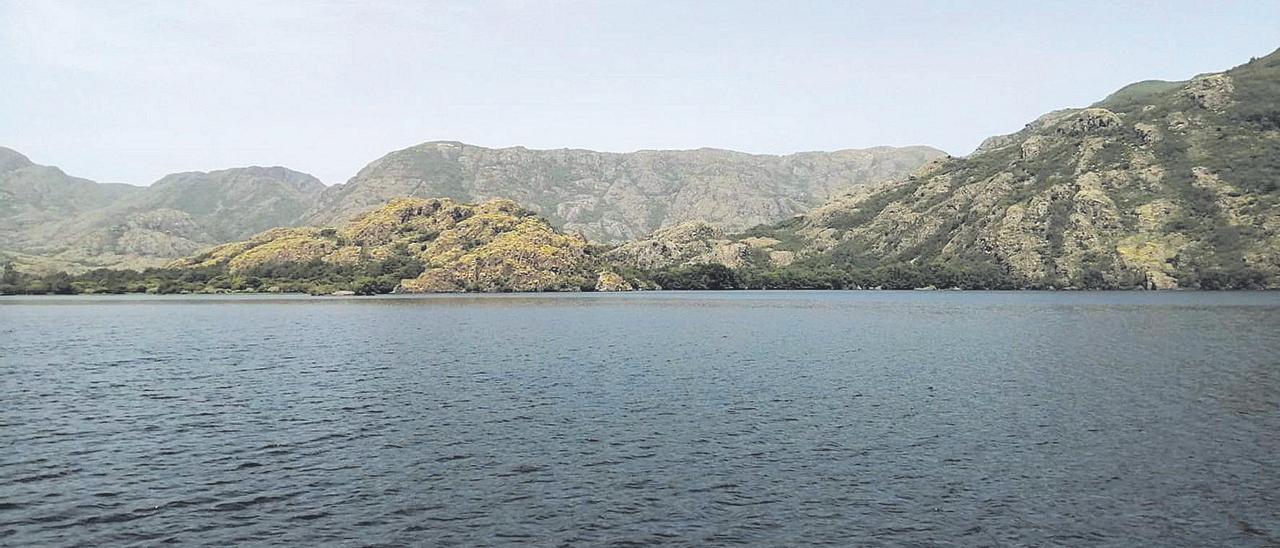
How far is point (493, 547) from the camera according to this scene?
34062 mm

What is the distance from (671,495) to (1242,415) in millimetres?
52576

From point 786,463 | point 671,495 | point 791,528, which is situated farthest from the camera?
point 786,463

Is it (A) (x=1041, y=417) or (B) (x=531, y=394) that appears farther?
(B) (x=531, y=394)

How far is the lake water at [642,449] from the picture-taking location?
37.1 meters

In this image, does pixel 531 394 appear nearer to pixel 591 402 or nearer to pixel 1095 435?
pixel 591 402

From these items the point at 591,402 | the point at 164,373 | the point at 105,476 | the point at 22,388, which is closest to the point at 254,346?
the point at 164,373

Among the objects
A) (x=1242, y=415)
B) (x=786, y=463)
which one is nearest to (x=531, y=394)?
(x=786, y=463)

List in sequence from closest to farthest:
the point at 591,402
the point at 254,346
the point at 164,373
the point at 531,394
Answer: the point at 591,402
the point at 531,394
the point at 164,373
the point at 254,346

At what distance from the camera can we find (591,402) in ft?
238

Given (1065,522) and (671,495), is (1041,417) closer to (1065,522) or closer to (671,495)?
(1065,522)

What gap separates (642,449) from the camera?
53375 mm

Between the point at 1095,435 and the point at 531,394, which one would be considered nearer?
the point at 1095,435

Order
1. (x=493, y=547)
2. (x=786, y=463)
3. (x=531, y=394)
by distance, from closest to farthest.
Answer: (x=493, y=547) → (x=786, y=463) → (x=531, y=394)

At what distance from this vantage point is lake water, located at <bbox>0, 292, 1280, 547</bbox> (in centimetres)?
3709
